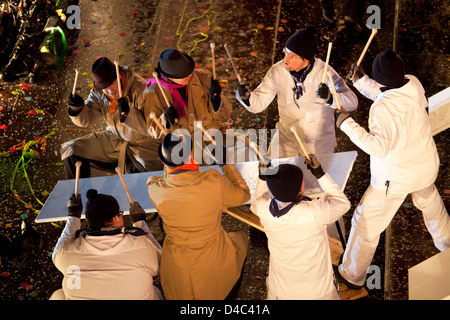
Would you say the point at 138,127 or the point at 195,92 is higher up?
the point at 195,92

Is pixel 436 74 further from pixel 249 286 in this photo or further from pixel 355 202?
pixel 249 286

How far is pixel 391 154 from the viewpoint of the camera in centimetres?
384

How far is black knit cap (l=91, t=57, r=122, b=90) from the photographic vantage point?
14.4 ft

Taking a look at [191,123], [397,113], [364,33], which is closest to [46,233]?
[191,123]

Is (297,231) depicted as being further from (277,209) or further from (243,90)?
(243,90)

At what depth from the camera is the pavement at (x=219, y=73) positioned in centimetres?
476

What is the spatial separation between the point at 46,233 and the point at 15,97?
2.04 meters

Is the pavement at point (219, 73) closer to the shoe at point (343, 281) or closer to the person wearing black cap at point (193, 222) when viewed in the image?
the shoe at point (343, 281)

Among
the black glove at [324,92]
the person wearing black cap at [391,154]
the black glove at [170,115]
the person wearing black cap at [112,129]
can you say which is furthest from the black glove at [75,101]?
the person wearing black cap at [391,154]

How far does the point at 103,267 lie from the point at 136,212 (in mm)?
595

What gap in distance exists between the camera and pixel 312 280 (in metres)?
3.53

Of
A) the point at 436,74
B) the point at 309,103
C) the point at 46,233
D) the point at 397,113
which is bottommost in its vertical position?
the point at 46,233

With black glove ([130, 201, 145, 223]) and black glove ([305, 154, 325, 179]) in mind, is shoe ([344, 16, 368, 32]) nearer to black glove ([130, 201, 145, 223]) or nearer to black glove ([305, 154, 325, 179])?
black glove ([305, 154, 325, 179])

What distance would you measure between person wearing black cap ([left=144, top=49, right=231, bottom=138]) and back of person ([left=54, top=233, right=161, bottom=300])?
4.07 ft
